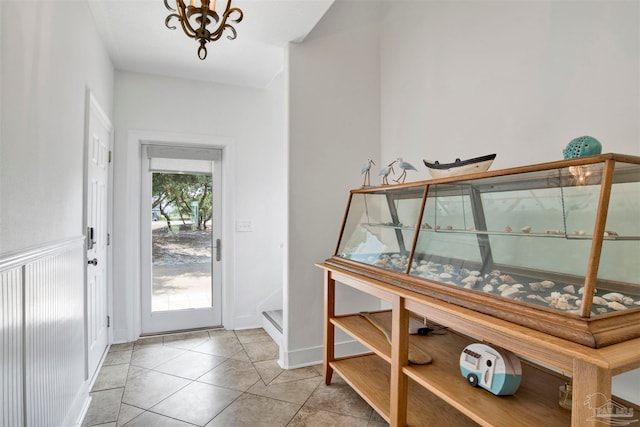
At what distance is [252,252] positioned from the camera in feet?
12.8

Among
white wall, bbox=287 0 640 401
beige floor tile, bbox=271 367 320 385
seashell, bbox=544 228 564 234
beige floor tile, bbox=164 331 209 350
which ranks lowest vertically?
beige floor tile, bbox=164 331 209 350

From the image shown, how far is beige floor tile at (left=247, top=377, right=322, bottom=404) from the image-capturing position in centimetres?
245

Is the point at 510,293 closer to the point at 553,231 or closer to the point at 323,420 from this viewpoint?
the point at 553,231

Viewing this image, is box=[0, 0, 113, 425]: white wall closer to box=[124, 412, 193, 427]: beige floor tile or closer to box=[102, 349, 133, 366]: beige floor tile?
box=[124, 412, 193, 427]: beige floor tile

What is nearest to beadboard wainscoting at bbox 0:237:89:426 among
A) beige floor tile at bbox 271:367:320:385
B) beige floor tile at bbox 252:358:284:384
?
beige floor tile at bbox 252:358:284:384

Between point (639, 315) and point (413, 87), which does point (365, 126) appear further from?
point (639, 315)

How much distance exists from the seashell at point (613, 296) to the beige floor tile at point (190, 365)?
2.64m

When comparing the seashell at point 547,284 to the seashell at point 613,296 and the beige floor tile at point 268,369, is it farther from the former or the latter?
the beige floor tile at point 268,369

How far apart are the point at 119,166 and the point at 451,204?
3.08 meters

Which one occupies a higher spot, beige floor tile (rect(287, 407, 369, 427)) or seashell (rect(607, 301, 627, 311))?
seashell (rect(607, 301, 627, 311))

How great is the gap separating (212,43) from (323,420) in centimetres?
292

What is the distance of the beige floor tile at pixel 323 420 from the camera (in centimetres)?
214

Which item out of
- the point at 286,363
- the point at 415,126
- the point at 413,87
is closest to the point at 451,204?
the point at 415,126

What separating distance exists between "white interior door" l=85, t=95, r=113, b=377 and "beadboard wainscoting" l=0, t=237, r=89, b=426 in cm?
36
